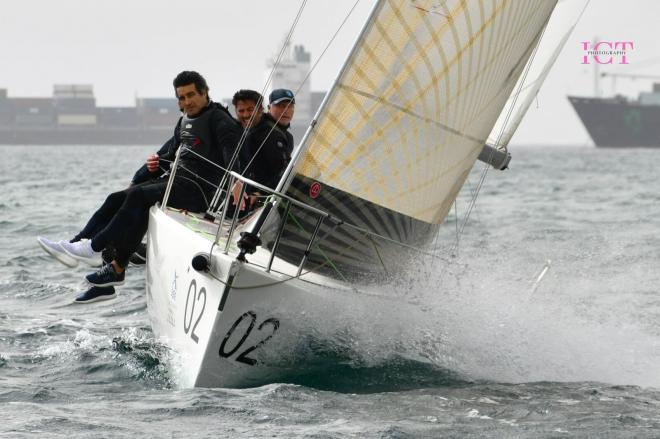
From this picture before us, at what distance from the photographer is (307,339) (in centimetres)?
420

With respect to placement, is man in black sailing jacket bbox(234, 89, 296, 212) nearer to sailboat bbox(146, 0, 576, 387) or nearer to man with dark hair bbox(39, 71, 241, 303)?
man with dark hair bbox(39, 71, 241, 303)

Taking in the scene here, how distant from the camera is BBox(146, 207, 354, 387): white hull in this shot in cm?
401

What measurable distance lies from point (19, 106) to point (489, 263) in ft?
263

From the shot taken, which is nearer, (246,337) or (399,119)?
(246,337)

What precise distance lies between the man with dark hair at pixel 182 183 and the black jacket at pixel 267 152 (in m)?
0.11

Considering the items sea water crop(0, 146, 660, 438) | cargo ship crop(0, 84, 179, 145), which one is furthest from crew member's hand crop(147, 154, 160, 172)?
cargo ship crop(0, 84, 179, 145)

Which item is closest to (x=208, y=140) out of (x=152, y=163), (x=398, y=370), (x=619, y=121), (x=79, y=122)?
(x=152, y=163)

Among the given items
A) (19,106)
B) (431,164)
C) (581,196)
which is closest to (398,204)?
(431,164)

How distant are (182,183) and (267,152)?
1.35 ft

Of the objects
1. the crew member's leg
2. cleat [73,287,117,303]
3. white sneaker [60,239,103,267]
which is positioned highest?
the crew member's leg

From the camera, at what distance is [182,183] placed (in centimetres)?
498

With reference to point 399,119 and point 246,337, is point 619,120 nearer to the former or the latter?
point 399,119

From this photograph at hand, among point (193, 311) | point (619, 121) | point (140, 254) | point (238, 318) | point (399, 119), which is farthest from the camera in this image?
point (619, 121)

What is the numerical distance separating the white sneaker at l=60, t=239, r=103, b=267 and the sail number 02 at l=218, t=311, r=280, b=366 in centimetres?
112
